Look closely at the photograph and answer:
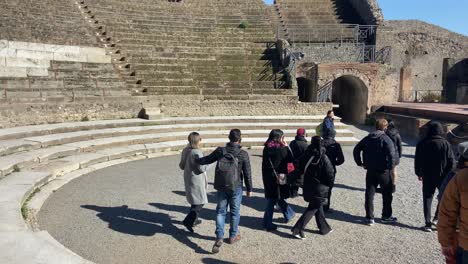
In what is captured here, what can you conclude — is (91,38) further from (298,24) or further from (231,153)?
(231,153)

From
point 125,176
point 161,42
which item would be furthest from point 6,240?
point 161,42

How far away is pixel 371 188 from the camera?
6.23 metres

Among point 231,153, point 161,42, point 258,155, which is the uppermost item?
point 161,42

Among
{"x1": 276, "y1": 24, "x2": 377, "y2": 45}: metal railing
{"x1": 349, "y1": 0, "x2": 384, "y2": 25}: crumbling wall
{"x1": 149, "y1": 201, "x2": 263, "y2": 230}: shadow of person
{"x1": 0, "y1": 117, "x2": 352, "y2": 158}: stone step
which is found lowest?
{"x1": 149, "y1": 201, "x2": 263, "y2": 230}: shadow of person

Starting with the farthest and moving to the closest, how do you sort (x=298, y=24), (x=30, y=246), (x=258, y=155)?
(x=298, y=24) → (x=258, y=155) → (x=30, y=246)

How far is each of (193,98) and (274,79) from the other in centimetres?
386

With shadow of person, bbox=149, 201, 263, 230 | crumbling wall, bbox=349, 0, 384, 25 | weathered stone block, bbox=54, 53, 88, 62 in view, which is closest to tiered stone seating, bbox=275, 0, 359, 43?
crumbling wall, bbox=349, 0, 384, 25

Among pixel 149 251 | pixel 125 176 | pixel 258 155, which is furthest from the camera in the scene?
pixel 258 155

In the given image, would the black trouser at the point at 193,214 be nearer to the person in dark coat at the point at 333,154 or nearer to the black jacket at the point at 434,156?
the person in dark coat at the point at 333,154

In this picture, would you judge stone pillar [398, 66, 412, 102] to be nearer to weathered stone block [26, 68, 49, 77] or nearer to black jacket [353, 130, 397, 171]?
weathered stone block [26, 68, 49, 77]

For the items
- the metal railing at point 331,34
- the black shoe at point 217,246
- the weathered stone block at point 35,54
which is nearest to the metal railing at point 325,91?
the metal railing at point 331,34

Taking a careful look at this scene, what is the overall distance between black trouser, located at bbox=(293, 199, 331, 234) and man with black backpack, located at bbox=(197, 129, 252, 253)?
2.85ft

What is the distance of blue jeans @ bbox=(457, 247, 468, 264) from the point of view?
10.1ft

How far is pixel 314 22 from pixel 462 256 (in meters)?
21.2
